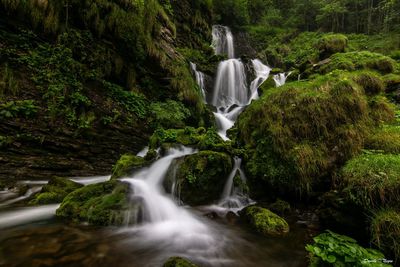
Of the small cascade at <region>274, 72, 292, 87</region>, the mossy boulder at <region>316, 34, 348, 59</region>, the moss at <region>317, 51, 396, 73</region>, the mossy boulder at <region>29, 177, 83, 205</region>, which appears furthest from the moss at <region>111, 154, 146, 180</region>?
the mossy boulder at <region>316, 34, 348, 59</region>

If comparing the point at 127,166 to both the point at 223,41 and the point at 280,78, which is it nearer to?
the point at 280,78

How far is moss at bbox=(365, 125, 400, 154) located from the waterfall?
53.4 feet

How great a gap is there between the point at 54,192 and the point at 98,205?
1.44 metres

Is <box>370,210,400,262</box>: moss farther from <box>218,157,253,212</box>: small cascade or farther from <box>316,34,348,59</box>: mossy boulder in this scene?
<box>316,34,348,59</box>: mossy boulder

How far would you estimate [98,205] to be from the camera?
→ 4121 mm

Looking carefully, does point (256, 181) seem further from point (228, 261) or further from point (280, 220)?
point (228, 261)

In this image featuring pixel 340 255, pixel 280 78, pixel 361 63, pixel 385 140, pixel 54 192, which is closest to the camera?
pixel 340 255

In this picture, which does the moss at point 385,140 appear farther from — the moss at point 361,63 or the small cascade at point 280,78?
the small cascade at point 280,78

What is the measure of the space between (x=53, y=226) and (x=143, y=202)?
1408 millimetres

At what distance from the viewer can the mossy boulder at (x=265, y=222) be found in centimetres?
392

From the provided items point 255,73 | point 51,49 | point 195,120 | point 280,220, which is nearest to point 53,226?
point 280,220

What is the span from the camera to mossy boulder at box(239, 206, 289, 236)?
3918mm

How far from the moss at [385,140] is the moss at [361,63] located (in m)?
5.62

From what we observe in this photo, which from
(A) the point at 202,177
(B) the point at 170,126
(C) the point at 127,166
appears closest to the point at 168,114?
(B) the point at 170,126
